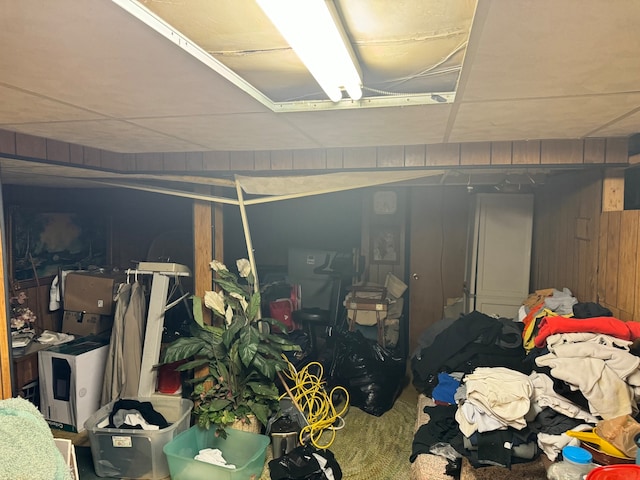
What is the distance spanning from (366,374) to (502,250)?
1.49m

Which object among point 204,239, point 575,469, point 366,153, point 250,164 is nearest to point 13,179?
point 204,239

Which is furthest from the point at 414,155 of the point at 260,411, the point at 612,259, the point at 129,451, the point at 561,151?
the point at 129,451

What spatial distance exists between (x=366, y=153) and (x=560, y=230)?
1504 millimetres

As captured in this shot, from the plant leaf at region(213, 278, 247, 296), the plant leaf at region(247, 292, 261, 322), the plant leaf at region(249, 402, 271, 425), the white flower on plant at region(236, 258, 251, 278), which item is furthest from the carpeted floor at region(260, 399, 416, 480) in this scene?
the white flower on plant at region(236, 258, 251, 278)

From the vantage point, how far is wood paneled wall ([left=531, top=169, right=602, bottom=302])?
234cm

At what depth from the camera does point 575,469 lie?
1474 mm

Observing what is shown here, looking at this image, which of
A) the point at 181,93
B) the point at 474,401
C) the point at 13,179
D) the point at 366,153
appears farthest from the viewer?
the point at 13,179

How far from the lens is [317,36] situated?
0.85 metres

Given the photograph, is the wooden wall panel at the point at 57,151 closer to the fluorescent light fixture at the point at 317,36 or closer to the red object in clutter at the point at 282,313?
the fluorescent light fixture at the point at 317,36

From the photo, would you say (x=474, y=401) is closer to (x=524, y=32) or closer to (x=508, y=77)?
(x=508, y=77)

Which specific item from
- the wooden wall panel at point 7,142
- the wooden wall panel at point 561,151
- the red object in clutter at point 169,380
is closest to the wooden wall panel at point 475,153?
the wooden wall panel at point 561,151

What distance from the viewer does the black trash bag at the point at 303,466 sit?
8.07ft

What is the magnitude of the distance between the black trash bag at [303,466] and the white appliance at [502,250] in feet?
5.86

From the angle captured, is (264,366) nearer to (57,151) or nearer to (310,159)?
(310,159)
